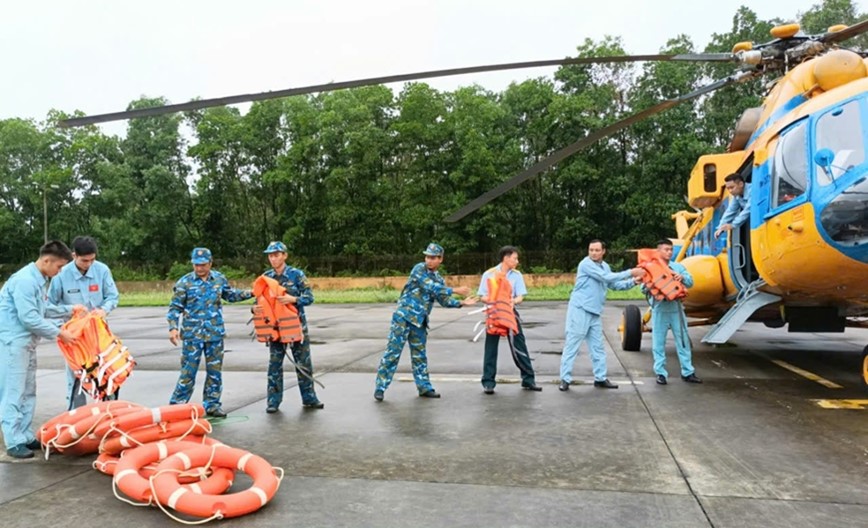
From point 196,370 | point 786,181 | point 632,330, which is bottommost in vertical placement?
point 632,330

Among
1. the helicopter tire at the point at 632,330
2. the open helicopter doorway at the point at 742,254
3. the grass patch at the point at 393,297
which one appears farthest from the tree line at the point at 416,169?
the open helicopter doorway at the point at 742,254

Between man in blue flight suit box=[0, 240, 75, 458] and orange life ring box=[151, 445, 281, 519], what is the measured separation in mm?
1750

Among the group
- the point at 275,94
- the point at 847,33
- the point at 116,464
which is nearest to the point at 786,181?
the point at 847,33

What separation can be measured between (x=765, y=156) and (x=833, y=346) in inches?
226

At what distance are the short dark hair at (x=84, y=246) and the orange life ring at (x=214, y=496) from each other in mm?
2682

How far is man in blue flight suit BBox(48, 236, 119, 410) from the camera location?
5.71 meters

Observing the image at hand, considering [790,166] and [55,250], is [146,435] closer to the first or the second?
[55,250]

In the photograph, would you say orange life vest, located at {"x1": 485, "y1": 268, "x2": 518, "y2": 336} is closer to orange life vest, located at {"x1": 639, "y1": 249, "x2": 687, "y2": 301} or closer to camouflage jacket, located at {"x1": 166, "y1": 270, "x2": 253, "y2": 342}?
orange life vest, located at {"x1": 639, "y1": 249, "x2": 687, "y2": 301}

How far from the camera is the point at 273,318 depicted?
20.6ft

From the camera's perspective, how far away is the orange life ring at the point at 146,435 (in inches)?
176

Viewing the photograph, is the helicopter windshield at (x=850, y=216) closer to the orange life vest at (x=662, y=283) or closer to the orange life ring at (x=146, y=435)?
the orange life vest at (x=662, y=283)

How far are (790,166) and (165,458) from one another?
645 cm

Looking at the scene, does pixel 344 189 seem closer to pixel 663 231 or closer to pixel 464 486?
pixel 663 231

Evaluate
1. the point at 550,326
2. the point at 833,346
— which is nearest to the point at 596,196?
the point at 550,326
